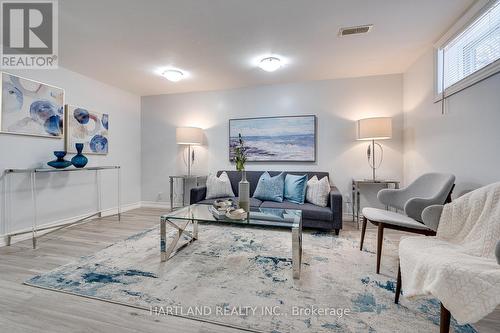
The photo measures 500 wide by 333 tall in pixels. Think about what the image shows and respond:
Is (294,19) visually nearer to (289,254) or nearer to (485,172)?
(485,172)

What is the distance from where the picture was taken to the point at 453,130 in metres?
2.19

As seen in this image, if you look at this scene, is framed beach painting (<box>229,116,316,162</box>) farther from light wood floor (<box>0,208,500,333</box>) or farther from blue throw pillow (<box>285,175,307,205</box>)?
light wood floor (<box>0,208,500,333</box>)

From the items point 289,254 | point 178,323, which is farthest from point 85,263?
point 289,254

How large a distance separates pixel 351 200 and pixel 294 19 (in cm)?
270

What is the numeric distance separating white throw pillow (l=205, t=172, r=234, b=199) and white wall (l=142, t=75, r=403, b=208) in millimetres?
610

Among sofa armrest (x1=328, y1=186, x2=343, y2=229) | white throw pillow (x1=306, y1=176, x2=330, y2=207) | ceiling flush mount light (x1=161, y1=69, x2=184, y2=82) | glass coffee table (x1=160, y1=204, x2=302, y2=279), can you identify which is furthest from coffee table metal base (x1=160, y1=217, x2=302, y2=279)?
ceiling flush mount light (x1=161, y1=69, x2=184, y2=82)

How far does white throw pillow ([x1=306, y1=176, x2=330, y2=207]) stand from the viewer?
2949 millimetres

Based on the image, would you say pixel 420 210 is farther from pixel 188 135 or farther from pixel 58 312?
pixel 188 135

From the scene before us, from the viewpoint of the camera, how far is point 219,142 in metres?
4.09

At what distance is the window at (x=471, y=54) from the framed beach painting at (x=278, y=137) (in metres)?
1.66

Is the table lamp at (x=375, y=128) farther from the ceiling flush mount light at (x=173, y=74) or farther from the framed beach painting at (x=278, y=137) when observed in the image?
the ceiling flush mount light at (x=173, y=74)

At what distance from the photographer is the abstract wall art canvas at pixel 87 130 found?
3209 millimetres

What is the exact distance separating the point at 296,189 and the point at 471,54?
221cm

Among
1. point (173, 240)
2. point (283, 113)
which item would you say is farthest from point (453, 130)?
point (173, 240)
